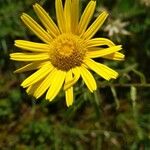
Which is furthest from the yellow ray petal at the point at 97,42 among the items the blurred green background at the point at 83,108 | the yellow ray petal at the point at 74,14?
the blurred green background at the point at 83,108

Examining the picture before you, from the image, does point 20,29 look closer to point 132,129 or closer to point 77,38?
point 77,38

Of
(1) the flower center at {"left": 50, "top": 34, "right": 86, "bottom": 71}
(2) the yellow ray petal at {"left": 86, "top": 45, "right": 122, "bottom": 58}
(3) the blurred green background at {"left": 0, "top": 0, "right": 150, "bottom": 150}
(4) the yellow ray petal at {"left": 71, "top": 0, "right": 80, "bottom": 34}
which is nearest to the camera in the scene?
(2) the yellow ray petal at {"left": 86, "top": 45, "right": 122, "bottom": 58}

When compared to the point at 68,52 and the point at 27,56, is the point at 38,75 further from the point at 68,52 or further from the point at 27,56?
the point at 68,52

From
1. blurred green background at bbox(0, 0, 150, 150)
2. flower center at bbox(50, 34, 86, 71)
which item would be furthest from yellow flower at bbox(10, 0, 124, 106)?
blurred green background at bbox(0, 0, 150, 150)

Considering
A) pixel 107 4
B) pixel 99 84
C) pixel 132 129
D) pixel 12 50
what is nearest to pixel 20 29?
pixel 12 50

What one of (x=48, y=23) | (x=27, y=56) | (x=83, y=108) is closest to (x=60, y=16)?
(x=48, y=23)

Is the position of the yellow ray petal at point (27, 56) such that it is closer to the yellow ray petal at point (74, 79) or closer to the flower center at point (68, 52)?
the flower center at point (68, 52)

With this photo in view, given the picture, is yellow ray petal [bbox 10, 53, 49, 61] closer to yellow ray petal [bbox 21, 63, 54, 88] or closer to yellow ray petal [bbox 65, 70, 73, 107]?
yellow ray petal [bbox 21, 63, 54, 88]
